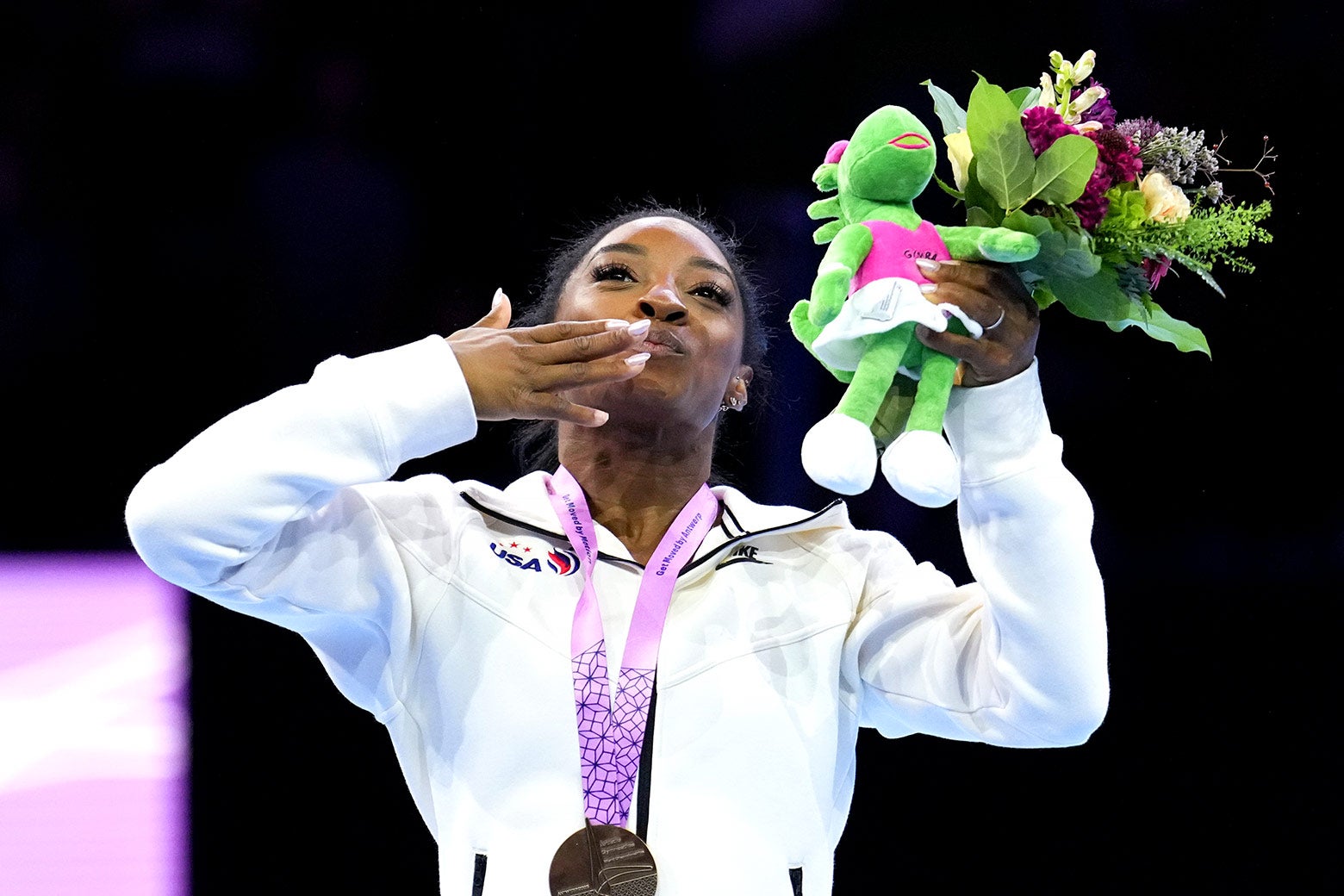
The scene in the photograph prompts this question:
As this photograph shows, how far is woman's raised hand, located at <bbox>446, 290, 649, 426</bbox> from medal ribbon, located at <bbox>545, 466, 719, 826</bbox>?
0.34 meters

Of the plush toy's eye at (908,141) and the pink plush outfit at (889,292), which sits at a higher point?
the plush toy's eye at (908,141)

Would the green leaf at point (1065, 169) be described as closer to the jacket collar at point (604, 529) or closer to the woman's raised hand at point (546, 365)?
the woman's raised hand at point (546, 365)

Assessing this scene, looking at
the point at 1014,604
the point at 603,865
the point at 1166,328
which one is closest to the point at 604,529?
the point at 603,865

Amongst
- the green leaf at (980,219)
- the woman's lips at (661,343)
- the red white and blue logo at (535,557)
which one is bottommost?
the red white and blue logo at (535,557)

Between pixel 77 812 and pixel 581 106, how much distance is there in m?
2.04

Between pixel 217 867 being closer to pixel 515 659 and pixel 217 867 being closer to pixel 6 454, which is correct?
pixel 6 454

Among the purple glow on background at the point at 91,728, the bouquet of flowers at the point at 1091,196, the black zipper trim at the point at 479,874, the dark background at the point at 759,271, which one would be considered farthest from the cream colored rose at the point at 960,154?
the purple glow on background at the point at 91,728

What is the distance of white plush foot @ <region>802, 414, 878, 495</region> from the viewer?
1.62 m

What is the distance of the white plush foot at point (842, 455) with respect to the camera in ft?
5.31

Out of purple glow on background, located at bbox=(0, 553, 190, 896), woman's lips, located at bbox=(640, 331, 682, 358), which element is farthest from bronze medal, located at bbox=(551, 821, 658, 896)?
purple glow on background, located at bbox=(0, 553, 190, 896)

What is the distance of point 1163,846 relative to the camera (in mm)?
3287

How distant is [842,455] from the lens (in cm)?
162

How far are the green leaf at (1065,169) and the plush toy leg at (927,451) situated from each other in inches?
9.5

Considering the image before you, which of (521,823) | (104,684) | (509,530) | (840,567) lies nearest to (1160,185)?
(840,567)
